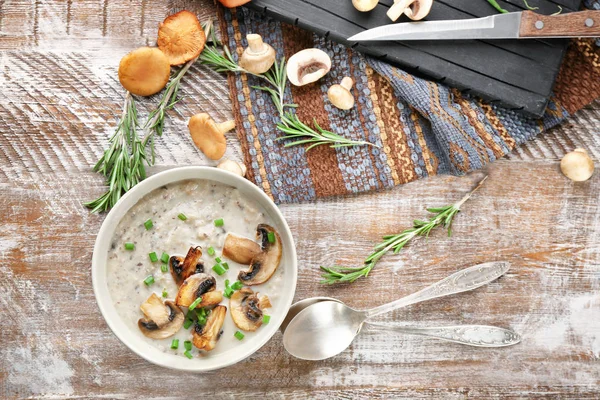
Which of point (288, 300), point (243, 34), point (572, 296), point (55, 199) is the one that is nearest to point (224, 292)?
point (288, 300)

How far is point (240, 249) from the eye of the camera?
1.54 m

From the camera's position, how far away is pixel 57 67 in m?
1.70

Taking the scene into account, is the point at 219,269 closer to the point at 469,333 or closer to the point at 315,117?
the point at 315,117

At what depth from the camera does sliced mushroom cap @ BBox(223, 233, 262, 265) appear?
154cm

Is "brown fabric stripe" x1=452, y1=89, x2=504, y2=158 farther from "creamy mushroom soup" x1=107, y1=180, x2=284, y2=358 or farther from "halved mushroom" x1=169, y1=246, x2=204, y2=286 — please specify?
"halved mushroom" x1=169, y1=246, x2=204, y2=286

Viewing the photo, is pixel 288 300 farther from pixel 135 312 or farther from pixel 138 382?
pixel 138 382

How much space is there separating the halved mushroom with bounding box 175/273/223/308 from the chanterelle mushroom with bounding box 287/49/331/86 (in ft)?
1.99

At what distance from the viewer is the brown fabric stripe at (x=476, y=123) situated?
67.2 inches

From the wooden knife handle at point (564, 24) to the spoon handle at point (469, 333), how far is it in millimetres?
860

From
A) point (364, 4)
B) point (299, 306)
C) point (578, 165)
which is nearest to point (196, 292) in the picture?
point (299, 306)

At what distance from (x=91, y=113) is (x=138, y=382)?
31.5 inches

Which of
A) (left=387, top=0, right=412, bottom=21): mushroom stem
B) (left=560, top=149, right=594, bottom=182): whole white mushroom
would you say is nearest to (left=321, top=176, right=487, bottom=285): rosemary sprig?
(left=560, top=149, right=594, bottom=182): whole white mushroom

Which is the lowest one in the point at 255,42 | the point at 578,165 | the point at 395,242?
the point at 395,242

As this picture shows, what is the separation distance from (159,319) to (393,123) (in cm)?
85
